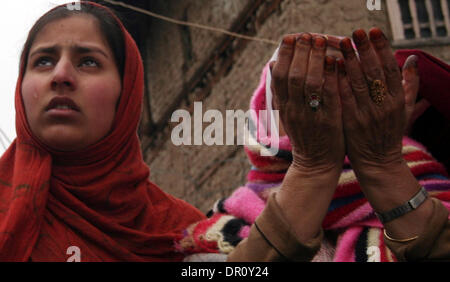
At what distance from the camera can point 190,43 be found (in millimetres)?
7617

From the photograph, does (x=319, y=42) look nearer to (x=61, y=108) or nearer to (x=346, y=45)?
(x=346, y=45)

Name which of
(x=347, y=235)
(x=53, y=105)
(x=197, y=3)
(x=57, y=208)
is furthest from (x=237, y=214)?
(x=197, y=3)

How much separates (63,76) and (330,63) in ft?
2.66

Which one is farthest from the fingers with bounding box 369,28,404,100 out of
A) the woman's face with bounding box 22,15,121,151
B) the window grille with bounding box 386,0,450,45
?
the window grille with bounding box 386,0,450,45

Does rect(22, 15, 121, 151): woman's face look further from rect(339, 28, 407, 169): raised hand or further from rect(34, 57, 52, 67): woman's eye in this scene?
rect(339, 28, 407, 169): raised hand

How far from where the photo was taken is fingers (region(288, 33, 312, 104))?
1.12m

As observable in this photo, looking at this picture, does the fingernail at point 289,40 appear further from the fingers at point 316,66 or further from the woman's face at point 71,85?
the woman's face at point 71,85

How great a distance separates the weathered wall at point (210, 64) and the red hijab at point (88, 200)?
3330 mm

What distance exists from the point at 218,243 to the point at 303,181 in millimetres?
416

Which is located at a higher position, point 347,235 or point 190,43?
point 190,43

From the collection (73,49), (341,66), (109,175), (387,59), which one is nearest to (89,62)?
(73,49)

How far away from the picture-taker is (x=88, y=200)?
1529 millimetres

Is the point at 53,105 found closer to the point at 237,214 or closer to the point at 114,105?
the point at 114,105
